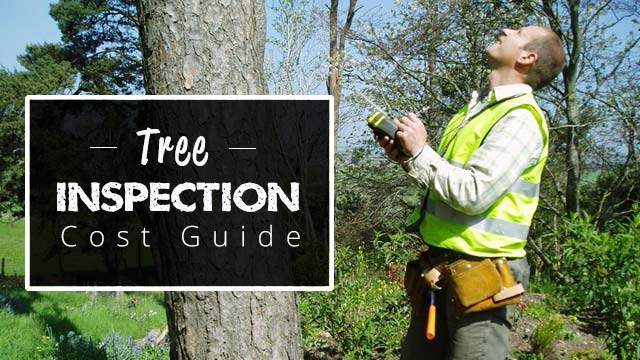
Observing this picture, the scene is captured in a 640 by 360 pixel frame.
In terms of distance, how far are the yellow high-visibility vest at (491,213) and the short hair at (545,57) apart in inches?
4.2

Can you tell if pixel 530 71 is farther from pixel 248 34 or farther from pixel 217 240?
pixel 217 240

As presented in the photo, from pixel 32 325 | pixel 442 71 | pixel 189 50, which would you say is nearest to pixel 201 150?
pixel 189 50

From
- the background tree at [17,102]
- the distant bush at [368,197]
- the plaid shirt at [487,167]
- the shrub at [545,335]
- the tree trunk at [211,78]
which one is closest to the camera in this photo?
the plaid shirt at [487,167]

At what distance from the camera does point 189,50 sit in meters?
2.17

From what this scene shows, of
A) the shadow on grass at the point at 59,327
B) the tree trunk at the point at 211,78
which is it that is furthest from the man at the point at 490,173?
the shadow on grass at the point at 59,327

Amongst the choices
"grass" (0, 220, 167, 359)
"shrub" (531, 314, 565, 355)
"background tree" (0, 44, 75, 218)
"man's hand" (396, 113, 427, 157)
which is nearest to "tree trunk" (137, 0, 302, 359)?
"man's hand" (396, 113, 427, 157)

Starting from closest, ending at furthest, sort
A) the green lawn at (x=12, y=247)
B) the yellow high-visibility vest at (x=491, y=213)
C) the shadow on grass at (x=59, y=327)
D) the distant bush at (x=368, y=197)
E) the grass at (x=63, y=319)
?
the yellow high-visibility vest at (x=491, y=213) < the shadow on grass at (x=59, y=327) < the grass at (x=63, y=319) < the distant bush at (x=368, y=197) < the green lawn at (x=12, y=247)

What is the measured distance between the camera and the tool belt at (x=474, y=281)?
1.83m

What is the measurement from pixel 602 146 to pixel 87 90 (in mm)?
11623

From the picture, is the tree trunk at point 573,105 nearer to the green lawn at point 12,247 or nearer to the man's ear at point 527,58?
the man's ear at point 527,58

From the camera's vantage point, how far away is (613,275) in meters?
4.00

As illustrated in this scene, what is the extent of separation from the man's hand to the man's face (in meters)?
0.35

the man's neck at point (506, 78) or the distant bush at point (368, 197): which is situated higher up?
the man's neck at point (506, 78)

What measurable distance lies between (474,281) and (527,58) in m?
0.71
